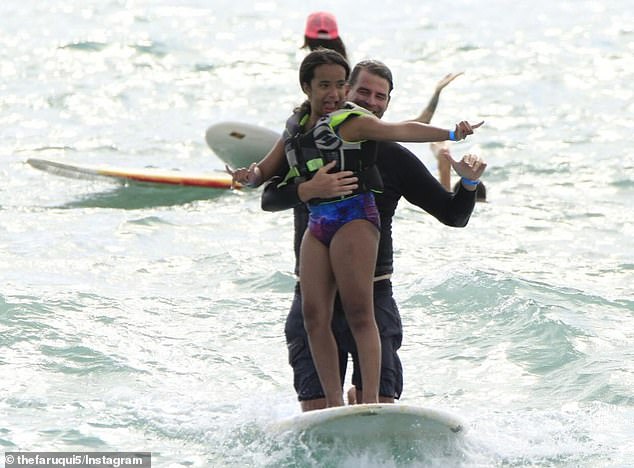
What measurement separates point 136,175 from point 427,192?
7.56m

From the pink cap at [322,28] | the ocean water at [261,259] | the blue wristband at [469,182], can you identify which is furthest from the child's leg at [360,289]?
the pink cap at [322,28]

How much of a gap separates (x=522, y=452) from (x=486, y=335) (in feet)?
7.08

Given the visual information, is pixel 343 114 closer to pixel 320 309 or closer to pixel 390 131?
pixel 390 131

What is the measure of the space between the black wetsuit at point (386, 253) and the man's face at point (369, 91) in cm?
19

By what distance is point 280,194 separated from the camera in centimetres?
554

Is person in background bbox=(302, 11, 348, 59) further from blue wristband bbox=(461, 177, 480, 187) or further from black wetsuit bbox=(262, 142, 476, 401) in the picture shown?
blue wristband bbox=(461, 177, 480, 187)

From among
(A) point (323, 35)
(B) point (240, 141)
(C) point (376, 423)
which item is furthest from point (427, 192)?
(B) point (240, 141)

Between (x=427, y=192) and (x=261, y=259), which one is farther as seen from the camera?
(x=261, y=259)

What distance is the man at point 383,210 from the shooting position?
5539 mm

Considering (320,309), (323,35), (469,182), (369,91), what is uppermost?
(323,35)

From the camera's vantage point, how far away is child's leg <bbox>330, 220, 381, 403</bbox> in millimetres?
5340

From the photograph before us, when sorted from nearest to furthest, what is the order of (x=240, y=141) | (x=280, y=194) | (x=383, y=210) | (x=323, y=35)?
(x=280, y=194) < (x=383, y=210) < (x=323, y=35) < (x=240, y=141)

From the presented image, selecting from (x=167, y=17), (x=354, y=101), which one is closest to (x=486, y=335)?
(x=354, y=101)

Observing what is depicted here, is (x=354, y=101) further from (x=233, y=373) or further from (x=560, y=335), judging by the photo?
(x=560, y=335)
